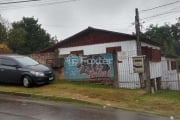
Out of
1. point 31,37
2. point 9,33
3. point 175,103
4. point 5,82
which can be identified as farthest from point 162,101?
point 31,37

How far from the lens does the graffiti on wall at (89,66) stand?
21391 mm

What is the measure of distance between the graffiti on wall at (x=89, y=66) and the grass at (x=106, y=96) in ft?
3.70

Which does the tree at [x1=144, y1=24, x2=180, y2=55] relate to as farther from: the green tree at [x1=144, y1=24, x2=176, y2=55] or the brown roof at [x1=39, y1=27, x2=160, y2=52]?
the brown roof at [x1=39, y1=27, x2=160, y2=52]

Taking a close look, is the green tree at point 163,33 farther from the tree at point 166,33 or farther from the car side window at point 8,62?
the car side window at point 8,62

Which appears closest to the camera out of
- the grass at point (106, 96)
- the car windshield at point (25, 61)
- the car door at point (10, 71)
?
the grass at point (106, 96)

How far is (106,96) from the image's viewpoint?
17203 millimetres

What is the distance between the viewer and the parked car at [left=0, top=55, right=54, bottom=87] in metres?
19.5

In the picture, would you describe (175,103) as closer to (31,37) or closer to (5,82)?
(5,82)

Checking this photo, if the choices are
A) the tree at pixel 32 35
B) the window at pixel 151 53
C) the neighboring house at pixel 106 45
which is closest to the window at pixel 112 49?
the neighboring house at pixel 106 45

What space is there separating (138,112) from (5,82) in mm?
9032

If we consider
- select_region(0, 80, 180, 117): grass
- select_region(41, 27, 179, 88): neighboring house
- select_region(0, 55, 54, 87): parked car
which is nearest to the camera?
select_region(0, 80, 180, 117): grass

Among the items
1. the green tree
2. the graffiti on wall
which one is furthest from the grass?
the green tree

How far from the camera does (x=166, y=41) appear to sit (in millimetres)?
92812

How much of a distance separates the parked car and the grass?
363 millimetres
